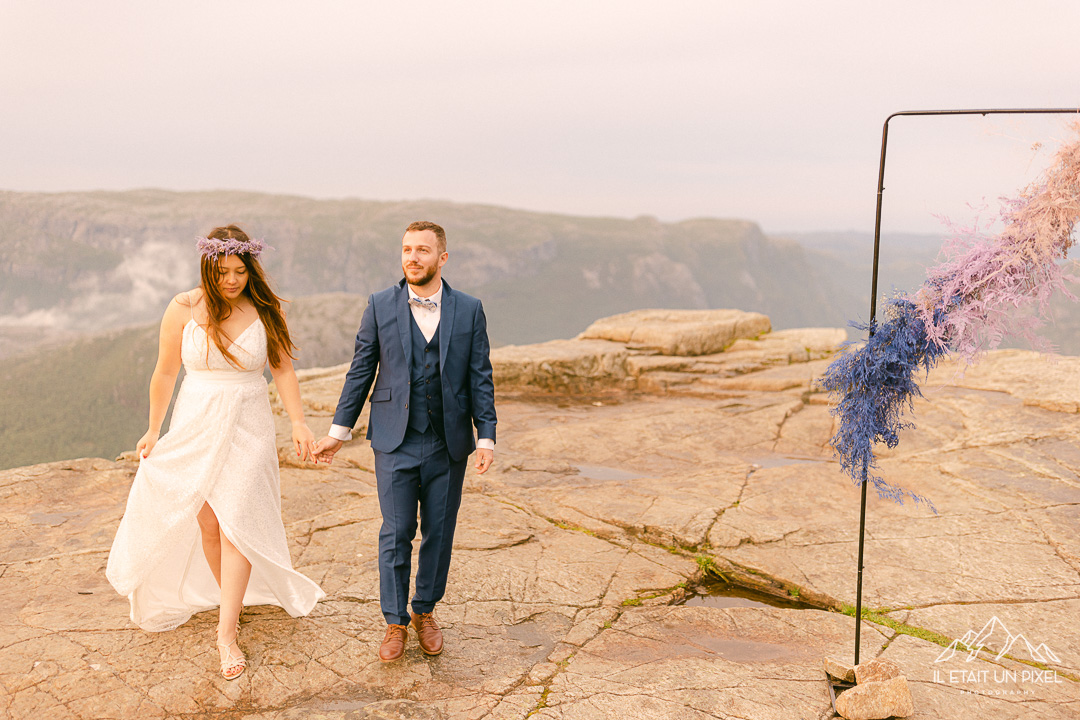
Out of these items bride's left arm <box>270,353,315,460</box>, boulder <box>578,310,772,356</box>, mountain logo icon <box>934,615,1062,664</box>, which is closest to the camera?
bride's left arm <box>270,353,315,460</box>

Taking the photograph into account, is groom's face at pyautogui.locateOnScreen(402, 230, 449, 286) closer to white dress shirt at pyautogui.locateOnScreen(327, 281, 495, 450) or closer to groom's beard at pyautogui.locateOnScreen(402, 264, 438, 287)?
groom's beard at pyautogui.locateOnScreen(402, 264, 438, 287)

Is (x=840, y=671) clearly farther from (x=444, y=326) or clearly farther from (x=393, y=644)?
(x=444, y=326)

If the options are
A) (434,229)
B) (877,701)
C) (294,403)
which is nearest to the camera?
(877,701)

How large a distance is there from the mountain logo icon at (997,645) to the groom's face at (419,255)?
10.4ft

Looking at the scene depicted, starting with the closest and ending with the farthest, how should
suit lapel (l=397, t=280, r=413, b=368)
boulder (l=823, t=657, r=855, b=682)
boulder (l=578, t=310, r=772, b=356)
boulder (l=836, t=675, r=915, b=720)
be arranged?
boulder (l=836, t=675, r=915, b=720), boulder (l=823, t=657, r=855, b=682), suit lapel (l=397, t=280, r=413, b=368), boulder (l=578, t=310, r=772, b=356)

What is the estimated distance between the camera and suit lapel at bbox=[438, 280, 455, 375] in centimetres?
341

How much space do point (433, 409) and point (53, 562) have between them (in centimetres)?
299

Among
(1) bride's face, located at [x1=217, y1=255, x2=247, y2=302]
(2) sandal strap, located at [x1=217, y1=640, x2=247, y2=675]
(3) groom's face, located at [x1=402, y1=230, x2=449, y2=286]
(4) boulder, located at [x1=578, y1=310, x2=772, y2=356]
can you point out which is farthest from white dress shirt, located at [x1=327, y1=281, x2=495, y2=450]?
(4) boulder, located at [x1=578, y1=310, x2=772, y2=356]

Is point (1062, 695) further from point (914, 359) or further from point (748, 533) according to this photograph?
point (748, 533)

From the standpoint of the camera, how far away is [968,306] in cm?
285

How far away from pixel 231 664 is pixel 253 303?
169 cm

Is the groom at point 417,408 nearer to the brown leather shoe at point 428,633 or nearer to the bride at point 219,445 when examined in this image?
the brown leather shoe at point 428,633

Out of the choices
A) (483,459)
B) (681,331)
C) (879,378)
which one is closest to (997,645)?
(879,378)

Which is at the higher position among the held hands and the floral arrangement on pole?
the floral arrangement on pole
